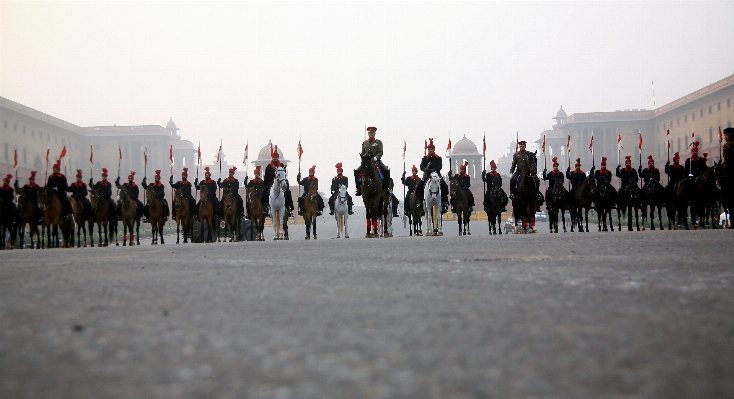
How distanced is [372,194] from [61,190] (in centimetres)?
923

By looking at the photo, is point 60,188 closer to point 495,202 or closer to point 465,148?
point 495,202

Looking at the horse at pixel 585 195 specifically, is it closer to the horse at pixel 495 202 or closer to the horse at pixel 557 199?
the horse at pixel 557 199

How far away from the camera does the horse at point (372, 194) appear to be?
67.6 feet

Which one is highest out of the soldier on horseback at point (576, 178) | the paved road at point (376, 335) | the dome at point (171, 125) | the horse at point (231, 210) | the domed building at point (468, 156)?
the dome at point (171, 125)

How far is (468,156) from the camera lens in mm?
98188

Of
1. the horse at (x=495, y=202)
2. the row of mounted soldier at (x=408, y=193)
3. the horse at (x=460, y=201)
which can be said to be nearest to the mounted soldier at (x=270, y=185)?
the row of mounted soldier at (x=408, y=193)

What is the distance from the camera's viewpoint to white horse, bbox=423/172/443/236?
23.3 m

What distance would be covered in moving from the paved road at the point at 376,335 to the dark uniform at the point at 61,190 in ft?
57.2

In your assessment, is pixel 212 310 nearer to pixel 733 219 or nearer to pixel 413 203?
pixel 733 219

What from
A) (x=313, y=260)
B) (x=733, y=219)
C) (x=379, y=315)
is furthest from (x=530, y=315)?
(x=733, y=219)

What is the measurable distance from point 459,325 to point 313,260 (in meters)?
5.52

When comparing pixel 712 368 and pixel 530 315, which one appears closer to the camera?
pixel 712 368

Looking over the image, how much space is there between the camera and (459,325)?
3.76 meters

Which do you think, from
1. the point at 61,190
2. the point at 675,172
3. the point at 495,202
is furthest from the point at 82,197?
the point at 675,172
